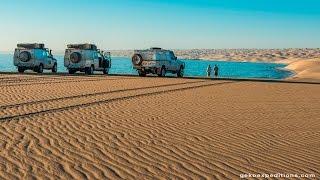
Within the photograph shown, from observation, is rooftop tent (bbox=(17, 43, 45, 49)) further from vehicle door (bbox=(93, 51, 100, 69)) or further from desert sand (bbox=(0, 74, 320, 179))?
desert sand (bbox=(0, 74, 320, 179))

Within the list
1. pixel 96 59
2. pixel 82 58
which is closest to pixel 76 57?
pixel 82 58

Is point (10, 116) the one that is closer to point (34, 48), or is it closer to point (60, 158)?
point (60, 158)

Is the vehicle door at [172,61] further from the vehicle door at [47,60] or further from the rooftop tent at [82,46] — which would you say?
the vehicle door at [47,60]

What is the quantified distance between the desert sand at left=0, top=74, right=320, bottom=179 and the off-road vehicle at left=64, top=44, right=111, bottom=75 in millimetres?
18975

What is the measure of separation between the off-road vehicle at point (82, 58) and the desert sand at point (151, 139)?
62.3 feet

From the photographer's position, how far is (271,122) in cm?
1215

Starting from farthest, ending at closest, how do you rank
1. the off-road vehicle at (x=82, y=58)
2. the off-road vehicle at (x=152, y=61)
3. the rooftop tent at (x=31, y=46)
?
the rooftop tent at (x=31, y=46) < the off-road vehicle at (x=82, y=58) < the off-road vehicle at (x=152, y=61)

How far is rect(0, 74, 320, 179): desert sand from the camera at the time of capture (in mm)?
6926

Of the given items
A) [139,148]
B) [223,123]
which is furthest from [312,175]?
[223,123]

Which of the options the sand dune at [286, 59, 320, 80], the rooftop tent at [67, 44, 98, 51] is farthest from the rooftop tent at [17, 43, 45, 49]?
the sand dune at [286, 59, 320, 80]

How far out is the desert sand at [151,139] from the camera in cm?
693

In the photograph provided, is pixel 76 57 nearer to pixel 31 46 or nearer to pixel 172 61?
pixel 31 46

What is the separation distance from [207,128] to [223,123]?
39.6 inches

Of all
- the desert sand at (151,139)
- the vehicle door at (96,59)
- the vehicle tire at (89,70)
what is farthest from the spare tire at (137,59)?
the desert sand at (151,139)
